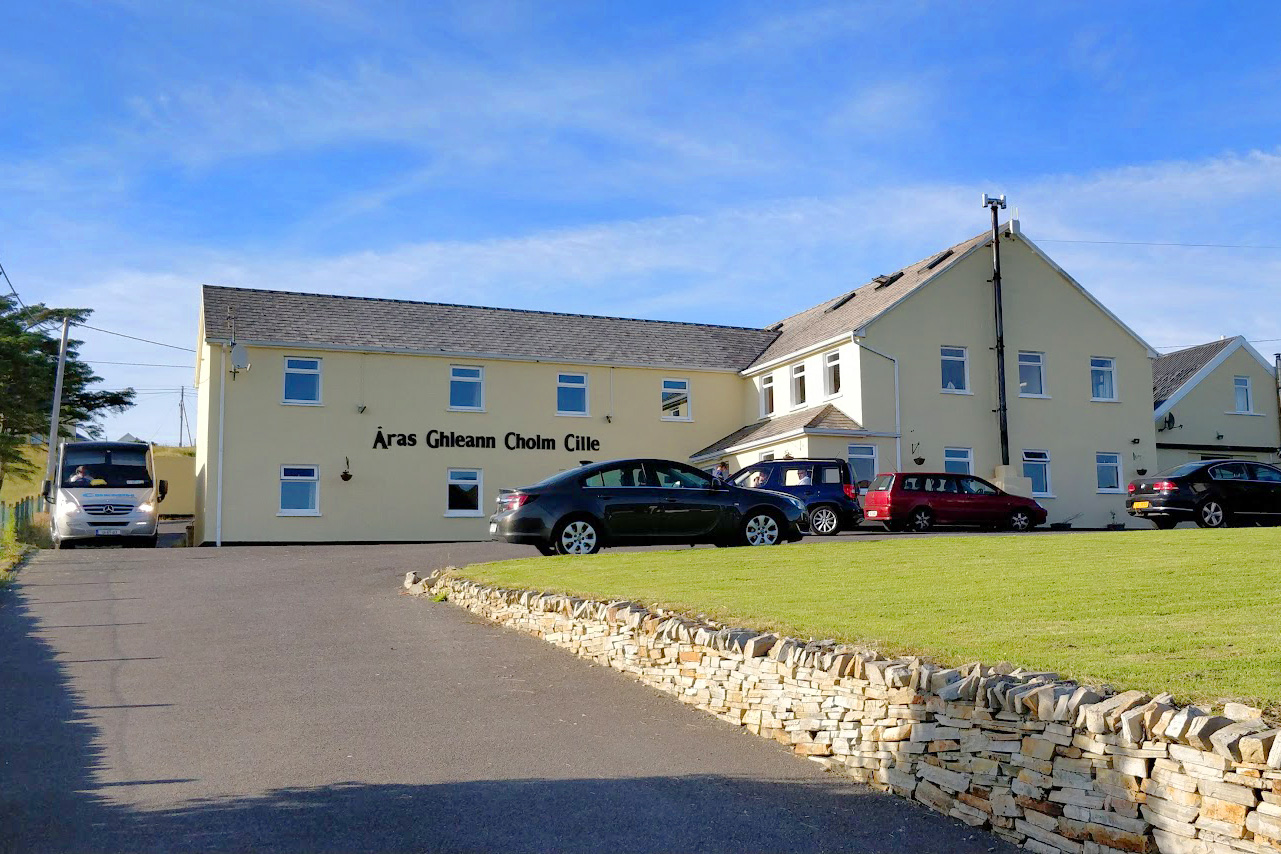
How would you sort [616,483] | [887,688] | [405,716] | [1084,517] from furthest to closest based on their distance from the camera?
[1084,517]
[616,483]
[405,716]
[887,688]

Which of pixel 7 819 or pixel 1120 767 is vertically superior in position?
pixel 1120 767

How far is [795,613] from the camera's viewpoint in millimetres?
10383

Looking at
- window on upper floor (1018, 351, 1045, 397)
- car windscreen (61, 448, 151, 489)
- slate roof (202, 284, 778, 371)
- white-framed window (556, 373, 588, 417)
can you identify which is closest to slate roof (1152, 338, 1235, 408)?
window on upper floor (1018, 351, 1045, 397)

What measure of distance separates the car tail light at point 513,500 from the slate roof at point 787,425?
14.0 m

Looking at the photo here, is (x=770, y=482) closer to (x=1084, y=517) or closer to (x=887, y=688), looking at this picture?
(x=1084, y=517)

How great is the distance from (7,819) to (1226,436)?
41368 mm

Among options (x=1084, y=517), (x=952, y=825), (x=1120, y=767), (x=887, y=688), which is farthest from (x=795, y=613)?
(x=1084, y=517)

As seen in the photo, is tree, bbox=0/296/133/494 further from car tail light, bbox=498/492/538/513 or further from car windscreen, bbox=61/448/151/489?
car tail light, bbox=498/492/538/513

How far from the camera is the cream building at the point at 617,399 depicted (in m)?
32.6

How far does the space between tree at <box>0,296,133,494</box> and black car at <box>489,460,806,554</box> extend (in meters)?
34.4

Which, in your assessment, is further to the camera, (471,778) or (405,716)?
(405,716)

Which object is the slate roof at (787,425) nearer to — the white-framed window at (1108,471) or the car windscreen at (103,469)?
the white-framed window at (1108,471)

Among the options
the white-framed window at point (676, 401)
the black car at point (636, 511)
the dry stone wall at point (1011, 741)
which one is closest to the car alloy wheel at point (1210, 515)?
the black car at point (636, 511)

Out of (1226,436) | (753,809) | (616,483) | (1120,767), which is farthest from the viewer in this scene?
(1226,436)
